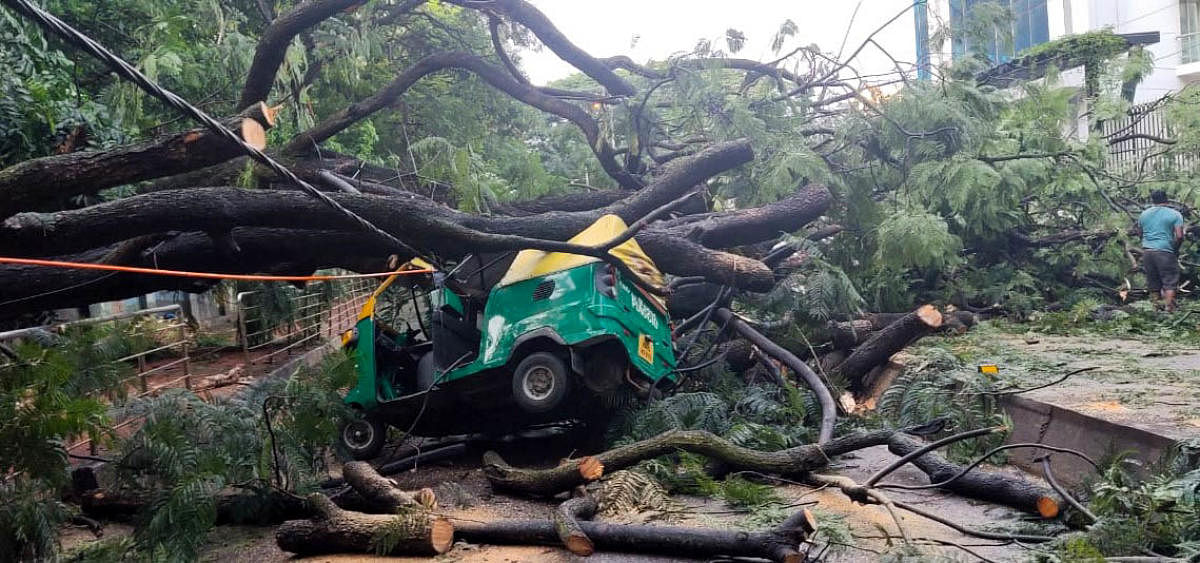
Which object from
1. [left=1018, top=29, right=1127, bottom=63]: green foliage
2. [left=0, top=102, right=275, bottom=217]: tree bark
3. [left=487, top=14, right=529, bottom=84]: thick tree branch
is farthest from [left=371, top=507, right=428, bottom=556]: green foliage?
[left=1018, top=29, right=1127, bottom=63]: green foliage

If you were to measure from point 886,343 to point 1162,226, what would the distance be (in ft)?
15.3

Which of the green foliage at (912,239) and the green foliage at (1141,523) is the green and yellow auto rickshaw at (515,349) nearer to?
the green foliage at (912,239)

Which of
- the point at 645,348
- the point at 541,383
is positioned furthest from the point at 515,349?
the point at 645,348

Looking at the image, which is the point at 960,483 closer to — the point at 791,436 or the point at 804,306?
the point at 791,436

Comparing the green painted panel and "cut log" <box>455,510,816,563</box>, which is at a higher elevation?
the green painted panel

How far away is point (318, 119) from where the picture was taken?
11.2m

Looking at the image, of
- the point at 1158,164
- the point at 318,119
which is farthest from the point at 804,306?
the point at 1158,164

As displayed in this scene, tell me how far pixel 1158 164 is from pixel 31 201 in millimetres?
12952

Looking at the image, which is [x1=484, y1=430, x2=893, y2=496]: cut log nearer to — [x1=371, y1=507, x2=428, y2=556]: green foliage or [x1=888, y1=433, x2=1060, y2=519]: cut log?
[x1=888, y1=433, x2=1060, y2=519]: cut log

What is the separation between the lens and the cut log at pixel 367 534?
15.3 feet

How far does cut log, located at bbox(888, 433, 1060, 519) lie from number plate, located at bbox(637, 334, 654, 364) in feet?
5.95

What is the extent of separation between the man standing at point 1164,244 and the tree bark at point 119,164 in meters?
9.63

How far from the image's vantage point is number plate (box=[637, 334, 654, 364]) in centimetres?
668

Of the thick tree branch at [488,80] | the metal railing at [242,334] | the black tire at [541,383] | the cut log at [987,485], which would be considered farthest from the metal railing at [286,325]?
the cut log at [987,485]
